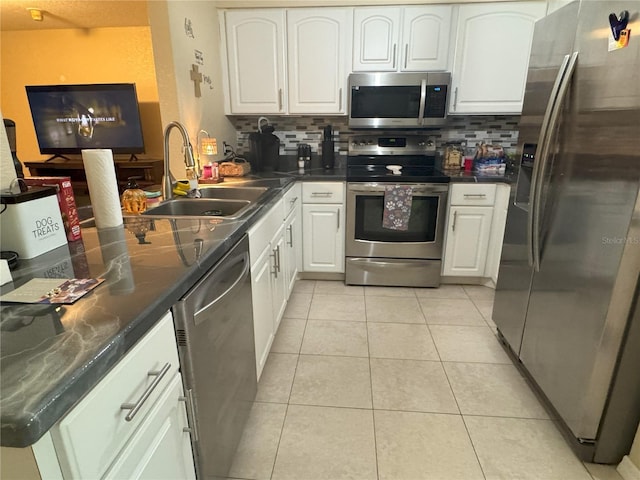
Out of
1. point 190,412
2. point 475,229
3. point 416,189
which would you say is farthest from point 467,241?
point 190,412

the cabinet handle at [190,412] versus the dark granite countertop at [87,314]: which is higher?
the dark granite countertop at [87,314]

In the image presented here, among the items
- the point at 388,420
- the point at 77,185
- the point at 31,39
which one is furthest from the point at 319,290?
the point at 31,39

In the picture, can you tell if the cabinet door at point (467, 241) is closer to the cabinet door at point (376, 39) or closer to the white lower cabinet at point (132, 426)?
the cabinet door at point (376, 39)

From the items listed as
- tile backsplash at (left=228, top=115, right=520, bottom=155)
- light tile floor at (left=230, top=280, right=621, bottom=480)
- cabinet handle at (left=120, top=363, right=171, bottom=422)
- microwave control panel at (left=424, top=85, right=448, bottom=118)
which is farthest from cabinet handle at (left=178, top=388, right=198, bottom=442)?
tile backsplash at (left=228, top=115, right=520, bottom=155)

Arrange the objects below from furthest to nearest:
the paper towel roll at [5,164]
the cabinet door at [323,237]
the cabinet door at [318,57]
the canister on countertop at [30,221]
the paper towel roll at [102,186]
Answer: the cabinet door at [323,237] < the cabinet door at [318,57] < the paper towel roll at [102,186] < the paper towel roll at [5,164] < the canister on countertop at [30,221]

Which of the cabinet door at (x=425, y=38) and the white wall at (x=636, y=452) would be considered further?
the cabinet door at (x=425, y=38)

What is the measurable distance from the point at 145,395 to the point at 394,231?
2322mm

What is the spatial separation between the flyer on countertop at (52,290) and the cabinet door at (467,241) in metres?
2.48

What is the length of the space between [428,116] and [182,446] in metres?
2.65

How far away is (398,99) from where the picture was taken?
2793mm

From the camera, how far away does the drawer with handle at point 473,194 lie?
8.91 feet

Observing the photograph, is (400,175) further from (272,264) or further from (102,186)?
(102,186)

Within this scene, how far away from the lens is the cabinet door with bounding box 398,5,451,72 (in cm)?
272

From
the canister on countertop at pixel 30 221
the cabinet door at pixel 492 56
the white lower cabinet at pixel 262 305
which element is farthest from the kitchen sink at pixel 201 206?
the cabinet door at pixel 492 56
